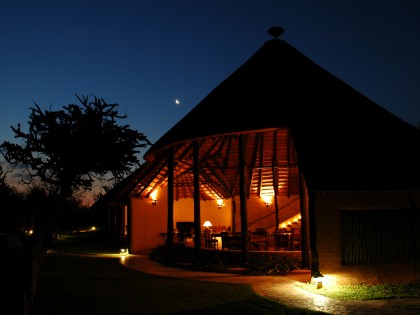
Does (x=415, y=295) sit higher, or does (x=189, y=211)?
(x=189, y=211)

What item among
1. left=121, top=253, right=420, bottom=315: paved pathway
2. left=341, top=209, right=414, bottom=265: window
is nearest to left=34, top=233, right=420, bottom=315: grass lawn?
left=121, top=253, right=420, bottom=315: paved pathway

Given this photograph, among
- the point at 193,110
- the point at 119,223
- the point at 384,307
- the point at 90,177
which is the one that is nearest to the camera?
the point at 90,177

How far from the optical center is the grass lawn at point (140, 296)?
8.77 metres

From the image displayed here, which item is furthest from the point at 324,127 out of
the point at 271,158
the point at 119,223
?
the point at 119,223

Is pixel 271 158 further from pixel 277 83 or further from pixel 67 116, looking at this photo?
pixel 67 116

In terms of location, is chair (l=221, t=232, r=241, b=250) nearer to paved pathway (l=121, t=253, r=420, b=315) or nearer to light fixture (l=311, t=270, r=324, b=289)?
paved pathway (l=121, t=253, r=420, b=315)

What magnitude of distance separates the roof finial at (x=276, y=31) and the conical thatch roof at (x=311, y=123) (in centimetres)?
62

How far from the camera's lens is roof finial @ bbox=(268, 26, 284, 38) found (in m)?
19.1

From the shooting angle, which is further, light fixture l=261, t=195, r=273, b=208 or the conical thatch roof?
light fixture l=261, t=195, r=273, b=208

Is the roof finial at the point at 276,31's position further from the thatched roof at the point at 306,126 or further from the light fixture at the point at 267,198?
the light fixture at the point at 267,198

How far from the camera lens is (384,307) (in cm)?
896

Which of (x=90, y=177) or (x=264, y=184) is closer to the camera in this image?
(x=90, y=177)

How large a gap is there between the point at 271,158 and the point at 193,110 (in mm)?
5996

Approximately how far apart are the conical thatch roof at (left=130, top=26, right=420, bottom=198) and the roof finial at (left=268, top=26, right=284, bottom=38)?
0.62 meters
